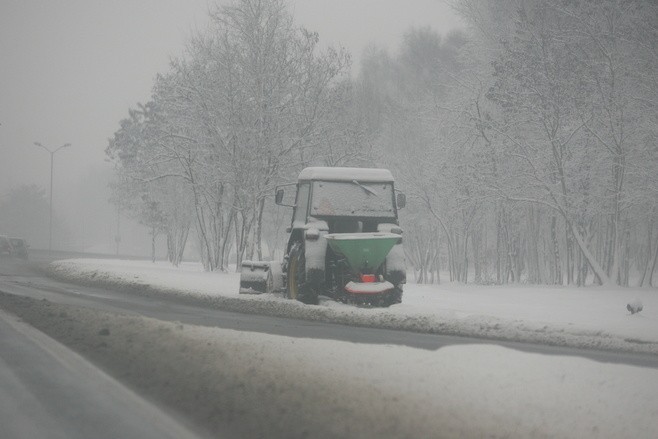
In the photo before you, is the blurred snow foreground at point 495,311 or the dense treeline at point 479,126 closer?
the blurred snow foreground at point 495,311

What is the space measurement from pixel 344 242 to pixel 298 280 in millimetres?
1632

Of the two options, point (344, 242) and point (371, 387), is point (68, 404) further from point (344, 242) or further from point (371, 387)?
point (344, 242)

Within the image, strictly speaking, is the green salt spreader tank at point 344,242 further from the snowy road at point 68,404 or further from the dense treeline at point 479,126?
the dense treeline at point 479,126

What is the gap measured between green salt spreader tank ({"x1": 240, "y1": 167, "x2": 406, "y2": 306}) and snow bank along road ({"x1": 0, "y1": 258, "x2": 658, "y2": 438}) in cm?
487

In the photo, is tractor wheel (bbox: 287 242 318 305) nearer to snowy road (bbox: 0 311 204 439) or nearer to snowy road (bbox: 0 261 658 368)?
snowy road (bbox: 0 261 658 368)

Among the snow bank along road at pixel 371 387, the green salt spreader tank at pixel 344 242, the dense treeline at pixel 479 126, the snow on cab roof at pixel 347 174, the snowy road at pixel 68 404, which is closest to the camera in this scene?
the snowy road at pixel 68 404

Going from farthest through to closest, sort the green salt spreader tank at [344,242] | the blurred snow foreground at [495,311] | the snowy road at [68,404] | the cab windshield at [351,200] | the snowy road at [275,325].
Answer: the cab windshield at [351,200], the green salt spreader tank at [344,242], the blurred snow foreground at [495,311], the snowy road at [275,325], the snowy road at [68,404]

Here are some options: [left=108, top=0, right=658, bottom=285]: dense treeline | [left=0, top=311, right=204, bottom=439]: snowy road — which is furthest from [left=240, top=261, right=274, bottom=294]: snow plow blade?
[left=108, top=0, right=658, bottom=285]: dense treeline

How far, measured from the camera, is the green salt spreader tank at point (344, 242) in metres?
14.9

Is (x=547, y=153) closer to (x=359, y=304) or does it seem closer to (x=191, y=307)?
(x=359, y=304)

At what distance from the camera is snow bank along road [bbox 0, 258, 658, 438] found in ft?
18.0

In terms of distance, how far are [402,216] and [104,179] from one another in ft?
392

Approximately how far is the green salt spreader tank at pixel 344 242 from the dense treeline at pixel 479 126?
10.9 meters

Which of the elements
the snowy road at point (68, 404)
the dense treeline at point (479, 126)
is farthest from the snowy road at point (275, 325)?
the dense treeline at point (479, 126)
